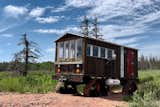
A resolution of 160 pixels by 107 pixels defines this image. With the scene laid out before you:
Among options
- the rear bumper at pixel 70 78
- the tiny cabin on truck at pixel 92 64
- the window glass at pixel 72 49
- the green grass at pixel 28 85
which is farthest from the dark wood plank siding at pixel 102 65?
the green grass at pixel 28 85

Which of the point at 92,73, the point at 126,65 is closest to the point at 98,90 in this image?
the point at 92,73

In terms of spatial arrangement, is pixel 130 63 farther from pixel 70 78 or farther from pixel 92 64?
pixel 70 78

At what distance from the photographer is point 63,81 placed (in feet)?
56.4

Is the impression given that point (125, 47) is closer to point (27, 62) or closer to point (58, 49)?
point (58, 49)

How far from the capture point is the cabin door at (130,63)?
1905 centimetres

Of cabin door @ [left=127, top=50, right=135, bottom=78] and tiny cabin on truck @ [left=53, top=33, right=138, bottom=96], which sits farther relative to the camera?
cabin door @ [left=127, top=50, right=135, bottom=78]

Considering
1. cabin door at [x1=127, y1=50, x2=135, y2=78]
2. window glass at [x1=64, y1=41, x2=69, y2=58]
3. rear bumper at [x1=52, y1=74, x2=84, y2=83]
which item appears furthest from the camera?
cabin door at [x1=127, y1=50, x2=135, y2=78]

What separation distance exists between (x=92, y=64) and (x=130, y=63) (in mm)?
4268

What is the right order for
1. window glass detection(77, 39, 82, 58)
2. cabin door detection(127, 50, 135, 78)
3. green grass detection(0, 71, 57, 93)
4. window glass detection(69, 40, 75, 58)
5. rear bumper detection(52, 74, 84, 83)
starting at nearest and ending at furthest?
1. rear bumper detection(52, 74, 84, 83)
2. window glass detection(77, 39, 82, 58)
3. window glass detection(69, 40, 75, 58)
4. green grass detection(0, 71, 57, 93)
5. cabin door detection(127, 50, 135, 78)

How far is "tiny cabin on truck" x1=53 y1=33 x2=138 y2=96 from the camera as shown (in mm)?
15758

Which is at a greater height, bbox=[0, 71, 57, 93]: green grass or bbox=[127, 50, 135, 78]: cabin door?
bbox=[127, 50, 135, 78]: cabin door

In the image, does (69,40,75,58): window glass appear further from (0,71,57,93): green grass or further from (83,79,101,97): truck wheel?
(0,71,57,93): green grass

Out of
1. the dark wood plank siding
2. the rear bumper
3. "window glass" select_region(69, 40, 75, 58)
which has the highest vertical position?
"window glass" select_region(69, 40, 75, 58)

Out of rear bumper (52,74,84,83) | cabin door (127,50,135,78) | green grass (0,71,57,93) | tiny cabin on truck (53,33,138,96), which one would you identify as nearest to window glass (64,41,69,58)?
tiny cabin on truck (53,33,138,96)
